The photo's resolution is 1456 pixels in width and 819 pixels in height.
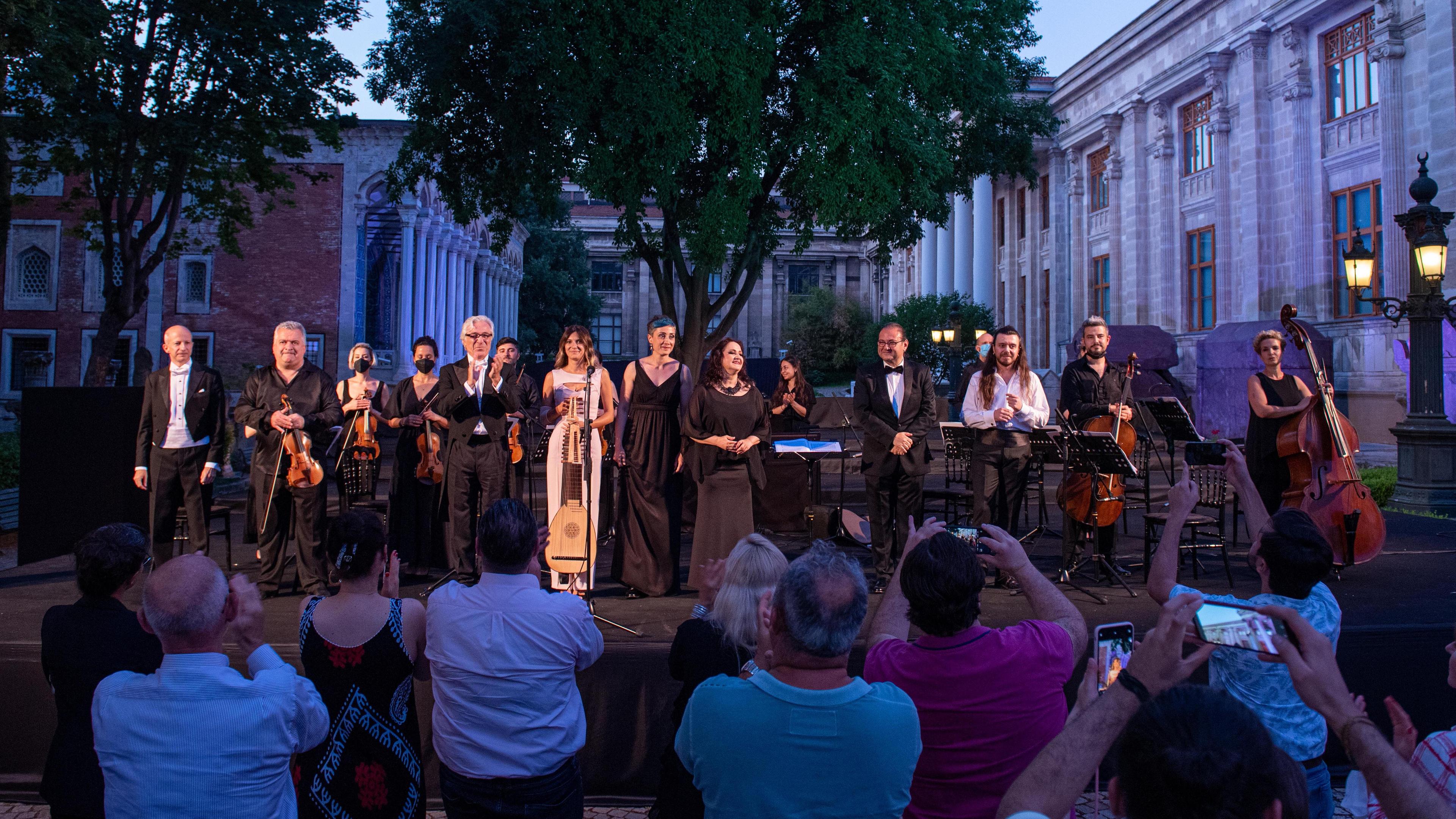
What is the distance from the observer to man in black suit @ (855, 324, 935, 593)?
8250 mm

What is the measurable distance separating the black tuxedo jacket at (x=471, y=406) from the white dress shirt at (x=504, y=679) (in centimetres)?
470

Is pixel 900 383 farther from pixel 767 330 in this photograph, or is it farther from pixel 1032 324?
pixel 767 330

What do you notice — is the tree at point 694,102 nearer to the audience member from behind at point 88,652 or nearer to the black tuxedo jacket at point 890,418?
the black tuxedo jacket at point 890,418

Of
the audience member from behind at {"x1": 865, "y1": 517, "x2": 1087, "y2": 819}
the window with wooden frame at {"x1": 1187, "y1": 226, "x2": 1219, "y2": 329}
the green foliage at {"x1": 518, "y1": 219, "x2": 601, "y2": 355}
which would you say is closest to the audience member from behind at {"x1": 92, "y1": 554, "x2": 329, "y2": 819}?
the audience member from behind at {"x1": 865, "y1": 517, "x2": 1087, "y2": 819}

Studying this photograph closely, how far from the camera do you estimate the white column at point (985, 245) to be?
158ft

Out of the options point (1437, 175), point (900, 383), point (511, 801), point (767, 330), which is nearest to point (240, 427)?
point (900, 383)

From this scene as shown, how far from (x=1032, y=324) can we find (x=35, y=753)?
4304 cm

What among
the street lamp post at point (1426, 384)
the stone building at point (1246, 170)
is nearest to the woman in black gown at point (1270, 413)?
the street lamp post at point (1426, 384)

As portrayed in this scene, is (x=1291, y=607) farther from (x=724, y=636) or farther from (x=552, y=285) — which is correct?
(x=552, y=285)

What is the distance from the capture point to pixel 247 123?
16.9m

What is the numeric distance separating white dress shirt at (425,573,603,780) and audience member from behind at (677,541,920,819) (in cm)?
97

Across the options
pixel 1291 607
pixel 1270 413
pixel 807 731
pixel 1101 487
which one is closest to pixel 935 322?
pixel 1270 413

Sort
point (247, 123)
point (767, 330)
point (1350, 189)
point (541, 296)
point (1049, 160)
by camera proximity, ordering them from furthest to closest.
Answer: point (767, 330) < point (541, 296) < point (1049, 160) < point (1350, 189) < point (247, 123)

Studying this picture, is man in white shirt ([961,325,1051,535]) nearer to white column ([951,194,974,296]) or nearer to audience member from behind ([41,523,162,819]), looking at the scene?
audience member from behind ([41,523,162,819])
